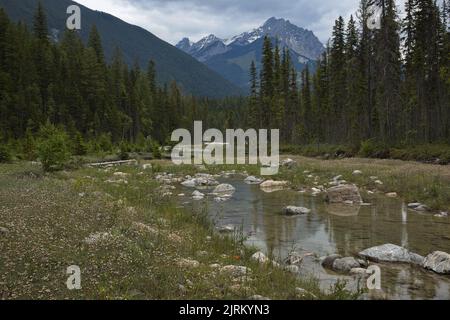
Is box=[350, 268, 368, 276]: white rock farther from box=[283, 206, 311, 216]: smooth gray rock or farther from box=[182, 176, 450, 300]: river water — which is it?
box=[283, 206, 311, 216]: smooth gray rock

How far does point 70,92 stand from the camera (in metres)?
67.3

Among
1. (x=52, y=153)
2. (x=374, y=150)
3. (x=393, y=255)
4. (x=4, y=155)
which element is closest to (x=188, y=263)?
(x=393, y=255)

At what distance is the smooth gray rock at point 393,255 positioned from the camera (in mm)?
9727

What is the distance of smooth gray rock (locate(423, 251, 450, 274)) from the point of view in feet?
29.0

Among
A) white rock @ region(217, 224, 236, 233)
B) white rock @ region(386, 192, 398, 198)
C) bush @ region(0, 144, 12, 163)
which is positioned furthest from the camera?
bush @ region(0, 144, 12, 163)

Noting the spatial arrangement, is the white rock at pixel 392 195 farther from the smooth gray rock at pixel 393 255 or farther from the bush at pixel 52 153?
the bush at pixel 52 153

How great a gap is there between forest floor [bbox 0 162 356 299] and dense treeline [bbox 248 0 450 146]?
25.1 m

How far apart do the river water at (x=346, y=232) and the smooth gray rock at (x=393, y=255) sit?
0.29 metres

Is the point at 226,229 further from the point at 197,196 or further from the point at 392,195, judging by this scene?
the point at 392,195

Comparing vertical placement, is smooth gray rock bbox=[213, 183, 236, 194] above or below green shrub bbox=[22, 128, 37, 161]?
below

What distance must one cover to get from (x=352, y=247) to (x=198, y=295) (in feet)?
21.1

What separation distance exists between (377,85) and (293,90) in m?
32.0

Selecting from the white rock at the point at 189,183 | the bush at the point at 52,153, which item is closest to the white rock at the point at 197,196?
the white rock at the point at 189,183

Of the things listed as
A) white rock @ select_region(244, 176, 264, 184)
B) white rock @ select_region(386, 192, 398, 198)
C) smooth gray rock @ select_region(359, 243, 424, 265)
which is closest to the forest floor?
smooth gray rock @ select_region(359, 243, 424, 265)
